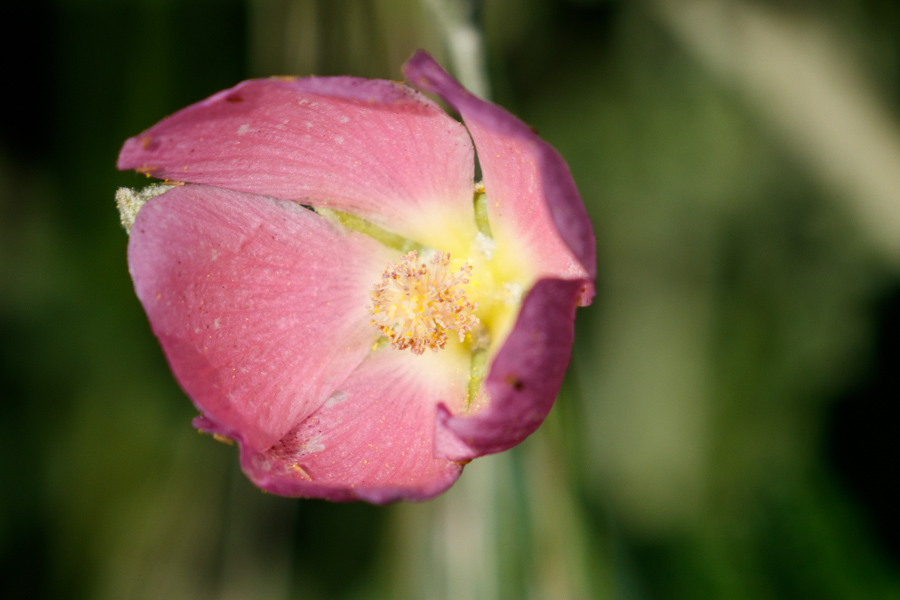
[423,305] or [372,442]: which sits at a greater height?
[423,305]

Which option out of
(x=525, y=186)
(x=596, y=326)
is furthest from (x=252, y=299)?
(x=596, y=326)

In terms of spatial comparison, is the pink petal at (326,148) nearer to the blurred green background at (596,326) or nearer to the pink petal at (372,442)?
the pink petal at (372,442)

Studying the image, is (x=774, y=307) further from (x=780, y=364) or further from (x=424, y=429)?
(x=424, y=429)

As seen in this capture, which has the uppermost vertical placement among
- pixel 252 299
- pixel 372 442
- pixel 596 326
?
pixel 252 299

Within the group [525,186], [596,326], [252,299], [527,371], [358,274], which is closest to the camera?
[527,371]

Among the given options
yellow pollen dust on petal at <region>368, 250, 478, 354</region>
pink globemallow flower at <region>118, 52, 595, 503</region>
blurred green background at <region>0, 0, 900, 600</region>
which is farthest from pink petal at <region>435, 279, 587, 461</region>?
blurred green background at <region>0, 0, 900, 600</region>

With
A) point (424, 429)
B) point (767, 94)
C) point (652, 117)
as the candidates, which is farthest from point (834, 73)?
point (424, 429)

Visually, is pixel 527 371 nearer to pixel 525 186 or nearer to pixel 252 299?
pixel 525 186
